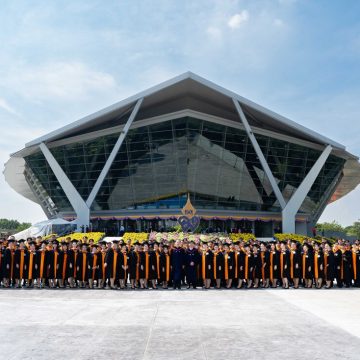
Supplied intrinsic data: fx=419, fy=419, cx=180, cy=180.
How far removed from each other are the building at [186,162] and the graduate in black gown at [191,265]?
2384 cm

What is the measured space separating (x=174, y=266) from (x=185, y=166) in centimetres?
2521

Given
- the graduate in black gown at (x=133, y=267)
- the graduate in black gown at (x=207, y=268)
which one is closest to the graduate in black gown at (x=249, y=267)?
the graduate in black gown at (x=207, y=268)

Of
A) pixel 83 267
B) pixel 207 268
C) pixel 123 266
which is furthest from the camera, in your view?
pixel 83 267

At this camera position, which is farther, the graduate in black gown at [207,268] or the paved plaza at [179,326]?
the graduate in black gown at [207,268]

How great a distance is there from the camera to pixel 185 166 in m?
38.8

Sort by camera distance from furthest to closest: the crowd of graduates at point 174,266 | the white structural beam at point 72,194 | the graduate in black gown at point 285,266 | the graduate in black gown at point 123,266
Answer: the white structural beam at point 72,194 < the graduate in black gown at point 285,266 < the crowd of graduates at point 174,266 < the graduate in black gown at point 123,266

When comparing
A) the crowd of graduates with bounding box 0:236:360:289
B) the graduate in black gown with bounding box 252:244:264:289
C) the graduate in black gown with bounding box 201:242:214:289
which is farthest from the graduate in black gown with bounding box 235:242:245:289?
the graduate in black gown with bounding box 201:242:214:289

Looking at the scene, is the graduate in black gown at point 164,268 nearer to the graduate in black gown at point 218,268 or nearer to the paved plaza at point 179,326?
the graduate in black gown at point 218,268

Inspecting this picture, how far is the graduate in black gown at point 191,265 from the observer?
46.1 feet

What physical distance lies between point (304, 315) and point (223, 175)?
31.2 metres

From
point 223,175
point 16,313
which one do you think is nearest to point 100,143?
point 223,175

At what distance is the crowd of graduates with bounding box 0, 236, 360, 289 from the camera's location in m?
14.0

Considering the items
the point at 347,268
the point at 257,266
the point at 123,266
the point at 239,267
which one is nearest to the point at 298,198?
the point at 347,268

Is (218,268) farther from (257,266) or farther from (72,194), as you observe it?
(72,194)
